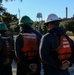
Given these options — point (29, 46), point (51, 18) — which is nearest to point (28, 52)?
point (29, 46)

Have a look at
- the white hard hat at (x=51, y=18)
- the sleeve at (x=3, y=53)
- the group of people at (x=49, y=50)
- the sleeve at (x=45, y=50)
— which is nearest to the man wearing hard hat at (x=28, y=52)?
the group of people at (x=49, y=50)

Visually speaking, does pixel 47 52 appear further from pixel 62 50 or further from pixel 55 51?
pixel 62 50

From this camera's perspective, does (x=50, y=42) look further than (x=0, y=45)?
No

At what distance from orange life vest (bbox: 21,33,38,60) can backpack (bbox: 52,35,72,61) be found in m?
1.21

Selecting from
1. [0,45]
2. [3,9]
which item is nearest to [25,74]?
[0,45]

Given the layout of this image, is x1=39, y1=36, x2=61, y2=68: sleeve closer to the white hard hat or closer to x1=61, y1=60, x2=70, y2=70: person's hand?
x1=61, y1=60, x2=70, y2=70: person's hand

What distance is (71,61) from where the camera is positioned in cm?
650

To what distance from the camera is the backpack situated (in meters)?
6.25

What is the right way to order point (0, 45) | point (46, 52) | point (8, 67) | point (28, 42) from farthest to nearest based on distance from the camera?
point (8, 67), point (28, 42), point (0, 45), point (46, 52)

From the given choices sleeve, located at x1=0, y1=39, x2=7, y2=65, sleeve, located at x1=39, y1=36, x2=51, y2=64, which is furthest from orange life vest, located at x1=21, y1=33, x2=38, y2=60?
sleeve, located at x1=39, y1=36, x2=51, y2=64

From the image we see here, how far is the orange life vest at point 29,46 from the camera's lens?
739 centimetres

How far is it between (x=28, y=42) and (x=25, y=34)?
0.66 feet

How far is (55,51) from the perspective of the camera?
6.26 meters

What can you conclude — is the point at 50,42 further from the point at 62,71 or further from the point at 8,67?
the point at 8,67
